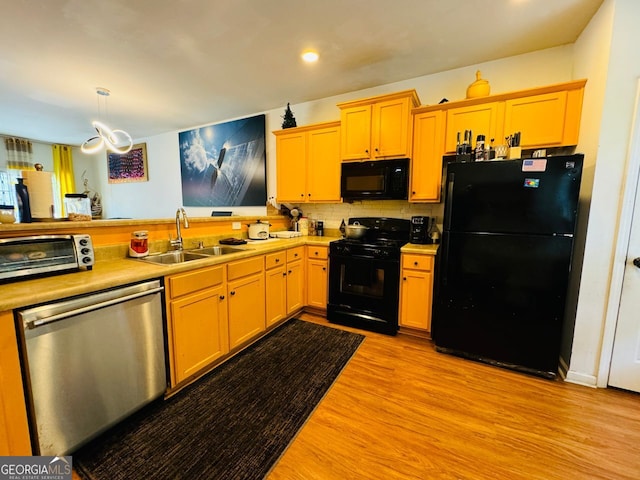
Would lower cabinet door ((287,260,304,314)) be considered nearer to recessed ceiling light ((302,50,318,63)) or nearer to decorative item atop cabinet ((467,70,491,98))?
recessed ceiling light ((302,50,318,63))

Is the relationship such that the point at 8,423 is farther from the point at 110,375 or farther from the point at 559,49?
the point at 559,49

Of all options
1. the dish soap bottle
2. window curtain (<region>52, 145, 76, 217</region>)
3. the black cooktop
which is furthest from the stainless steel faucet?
window curtain (<region>52, 145, 76, 217</region>)

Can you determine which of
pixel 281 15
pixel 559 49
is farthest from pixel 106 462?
pixel 559 49

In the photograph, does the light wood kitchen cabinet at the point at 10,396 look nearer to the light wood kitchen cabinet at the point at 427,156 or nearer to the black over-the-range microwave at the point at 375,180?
the black over-the-range microwave at the point at 375,180

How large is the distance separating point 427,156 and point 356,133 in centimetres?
79

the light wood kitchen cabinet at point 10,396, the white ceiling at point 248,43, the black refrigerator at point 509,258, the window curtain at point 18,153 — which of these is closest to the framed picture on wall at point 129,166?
the window curtain at point 18,153

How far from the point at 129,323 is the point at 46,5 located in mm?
2403

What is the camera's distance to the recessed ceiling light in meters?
2.52

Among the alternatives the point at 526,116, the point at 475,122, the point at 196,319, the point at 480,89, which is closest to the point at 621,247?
the point at 526,116

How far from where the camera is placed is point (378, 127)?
9.18ft

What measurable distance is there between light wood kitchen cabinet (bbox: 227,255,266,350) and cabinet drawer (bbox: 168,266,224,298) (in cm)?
12

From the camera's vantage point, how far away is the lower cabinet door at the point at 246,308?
85.8 inches

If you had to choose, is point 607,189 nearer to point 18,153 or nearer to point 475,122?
point 475,122

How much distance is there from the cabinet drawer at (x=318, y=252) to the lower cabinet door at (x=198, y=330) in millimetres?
1217
